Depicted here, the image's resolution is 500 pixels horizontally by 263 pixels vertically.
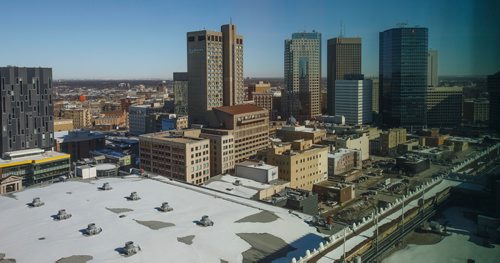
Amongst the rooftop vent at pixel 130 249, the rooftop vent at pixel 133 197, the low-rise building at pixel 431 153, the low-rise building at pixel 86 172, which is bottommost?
the low-rise building at pixel 431 153

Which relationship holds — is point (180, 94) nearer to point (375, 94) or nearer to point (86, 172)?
point (375, 94)

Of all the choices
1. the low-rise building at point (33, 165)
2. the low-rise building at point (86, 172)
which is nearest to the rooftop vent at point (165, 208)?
the low-rise building at point (86, 172)

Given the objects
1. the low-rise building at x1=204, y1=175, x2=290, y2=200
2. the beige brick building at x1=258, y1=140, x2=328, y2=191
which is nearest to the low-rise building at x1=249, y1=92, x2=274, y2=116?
the beige brick building at x1=258, y1=140, x2=328, y2=191

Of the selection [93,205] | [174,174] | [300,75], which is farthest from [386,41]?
[93,205]

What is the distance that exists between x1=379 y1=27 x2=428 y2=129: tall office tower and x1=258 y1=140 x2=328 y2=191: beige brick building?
9674 millimetres

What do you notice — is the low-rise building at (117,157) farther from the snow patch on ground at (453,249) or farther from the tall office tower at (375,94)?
the tall office tower at (375,94)

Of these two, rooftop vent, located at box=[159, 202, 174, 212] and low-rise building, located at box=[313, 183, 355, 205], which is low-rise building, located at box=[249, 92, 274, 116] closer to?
low-rise building, located at box=[313, 183, 355, 205]

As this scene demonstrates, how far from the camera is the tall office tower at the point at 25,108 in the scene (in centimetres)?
1539

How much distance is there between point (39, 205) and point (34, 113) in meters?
8.86

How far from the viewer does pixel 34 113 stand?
52.8 feet

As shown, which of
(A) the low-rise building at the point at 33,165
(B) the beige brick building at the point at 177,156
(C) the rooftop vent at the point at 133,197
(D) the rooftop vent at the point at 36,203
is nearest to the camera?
(D) the rooftop vent at the point at 36,203

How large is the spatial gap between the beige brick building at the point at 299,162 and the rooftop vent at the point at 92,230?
7027 millimetres

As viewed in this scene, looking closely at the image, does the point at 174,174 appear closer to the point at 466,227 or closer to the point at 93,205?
the point at 93,205

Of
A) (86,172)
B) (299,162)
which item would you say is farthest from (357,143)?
(86,172)
